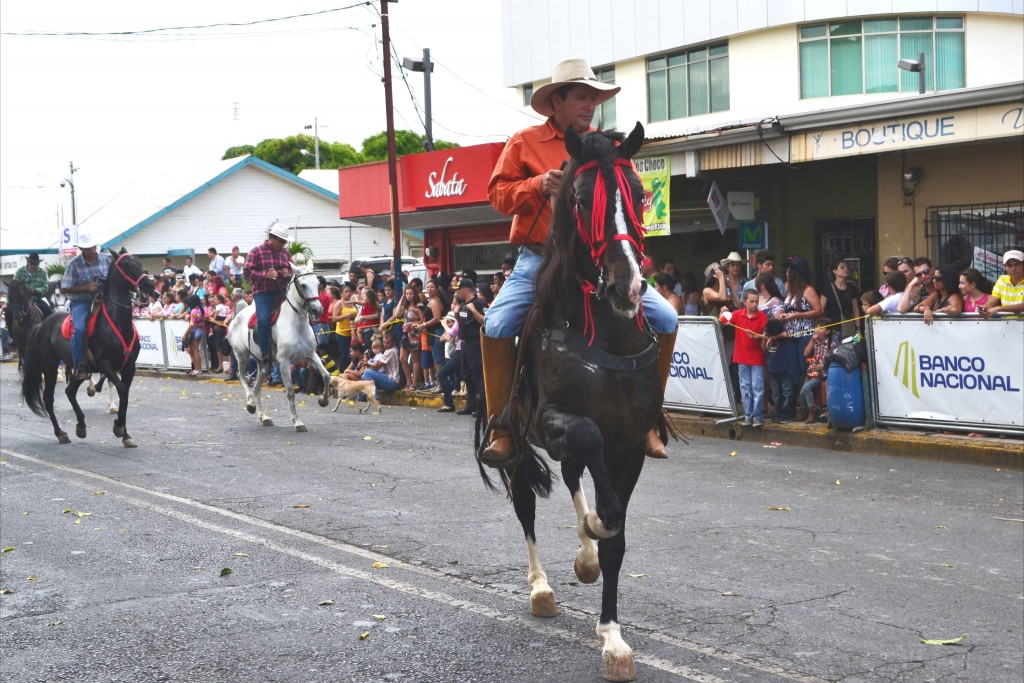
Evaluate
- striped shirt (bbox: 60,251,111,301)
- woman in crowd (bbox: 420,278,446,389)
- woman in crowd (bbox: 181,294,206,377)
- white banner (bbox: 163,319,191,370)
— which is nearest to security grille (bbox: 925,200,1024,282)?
woman in crowd (bbox: 420,278,446,389)

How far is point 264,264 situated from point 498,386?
1022 cm

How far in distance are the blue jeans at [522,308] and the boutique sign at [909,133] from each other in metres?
10.4

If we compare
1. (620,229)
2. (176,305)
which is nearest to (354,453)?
(620,229)

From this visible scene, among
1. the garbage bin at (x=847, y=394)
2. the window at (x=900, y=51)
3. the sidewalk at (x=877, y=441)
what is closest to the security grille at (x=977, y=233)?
the garbage bin at (x=847, y=394)

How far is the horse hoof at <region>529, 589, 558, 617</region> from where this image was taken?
236 inches

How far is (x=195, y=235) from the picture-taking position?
53.5 metres

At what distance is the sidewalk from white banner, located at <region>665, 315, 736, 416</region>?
20 cm

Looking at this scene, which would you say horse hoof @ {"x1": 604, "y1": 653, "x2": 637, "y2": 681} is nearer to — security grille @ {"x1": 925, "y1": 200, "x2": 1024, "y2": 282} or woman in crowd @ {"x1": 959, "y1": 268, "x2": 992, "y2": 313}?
woman in crowd @ {"x1": 959, "y1": 268, "x2": 992, "y2": 313}

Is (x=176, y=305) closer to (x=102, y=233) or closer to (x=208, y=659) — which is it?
(x=208, y=659)

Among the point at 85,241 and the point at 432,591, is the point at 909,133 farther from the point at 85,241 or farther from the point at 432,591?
the point at 432,591

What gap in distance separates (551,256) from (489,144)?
746 inches

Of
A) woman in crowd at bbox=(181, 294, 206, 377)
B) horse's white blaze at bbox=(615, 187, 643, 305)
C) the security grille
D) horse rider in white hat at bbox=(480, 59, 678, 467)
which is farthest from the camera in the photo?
woman in crowd at bbox=(181, 294, 206, 377)

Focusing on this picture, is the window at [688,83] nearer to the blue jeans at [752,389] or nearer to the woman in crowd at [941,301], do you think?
the blue jeans at [752,389]

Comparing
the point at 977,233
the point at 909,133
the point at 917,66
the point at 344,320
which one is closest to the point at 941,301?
the point at 909,133
